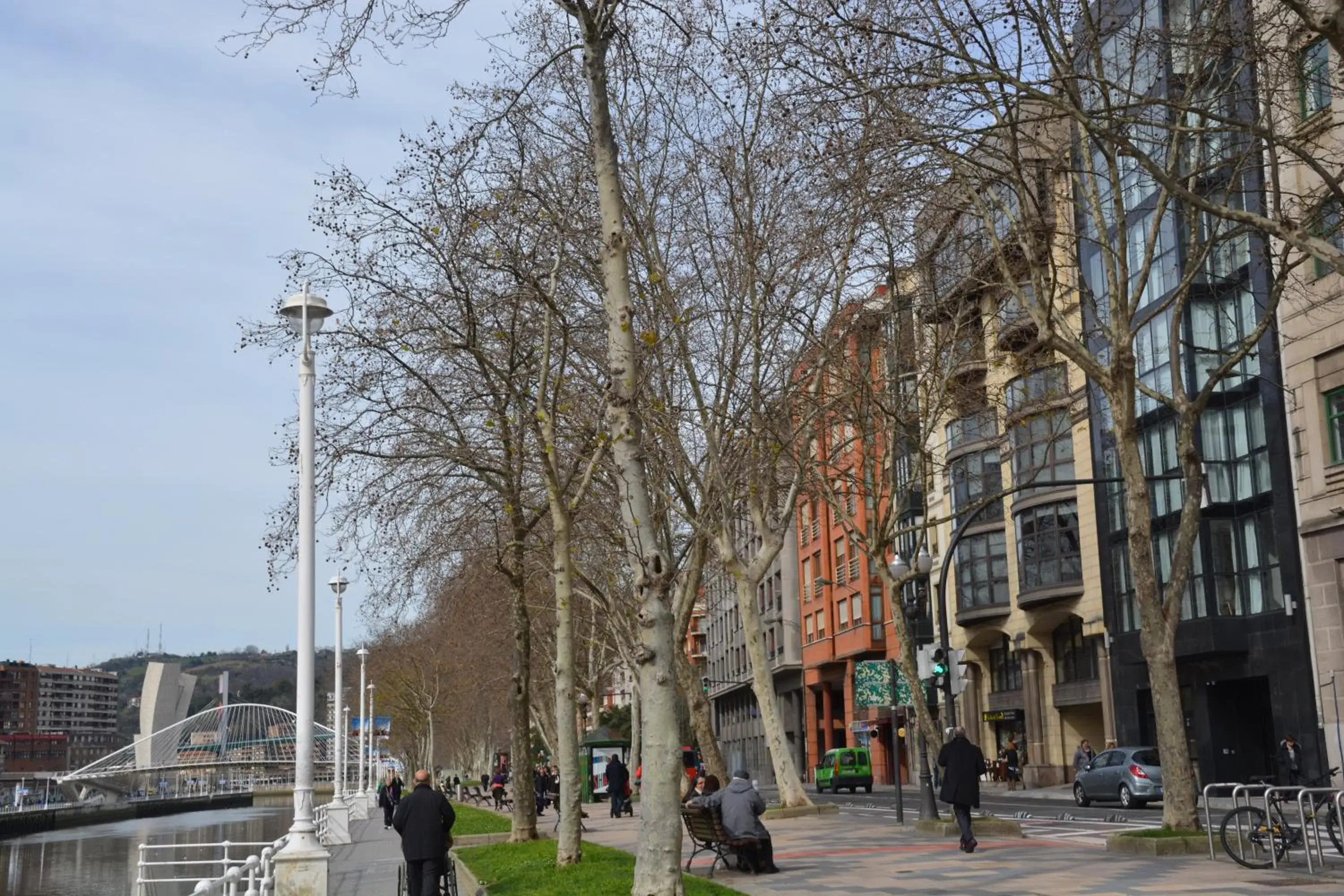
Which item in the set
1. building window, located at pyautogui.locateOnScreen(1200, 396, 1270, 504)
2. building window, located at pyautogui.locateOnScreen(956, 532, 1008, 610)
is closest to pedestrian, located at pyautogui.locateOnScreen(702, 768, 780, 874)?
building window, located at pyautogui.locateOnScreen(1200, 396, 1270, 504)

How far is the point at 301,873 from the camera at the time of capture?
1592 cm

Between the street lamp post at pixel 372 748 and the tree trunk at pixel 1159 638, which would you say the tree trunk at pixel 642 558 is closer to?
the tree trunk at pixel 1159 638

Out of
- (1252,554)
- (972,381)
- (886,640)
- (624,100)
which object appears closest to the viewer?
(624,100)

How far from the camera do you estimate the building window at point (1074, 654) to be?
4903 cm

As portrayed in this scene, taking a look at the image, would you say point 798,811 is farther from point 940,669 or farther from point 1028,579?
point 1028,579

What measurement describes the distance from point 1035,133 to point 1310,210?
3505 mm

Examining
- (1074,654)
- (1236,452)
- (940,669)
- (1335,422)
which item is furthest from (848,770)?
(940,669)

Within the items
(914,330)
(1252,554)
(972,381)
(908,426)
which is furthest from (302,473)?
(972,381)

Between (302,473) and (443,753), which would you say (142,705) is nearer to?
(443,753)

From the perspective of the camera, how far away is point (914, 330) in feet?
108

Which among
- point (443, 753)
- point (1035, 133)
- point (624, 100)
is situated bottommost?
point (443, 753)

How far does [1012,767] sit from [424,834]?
128ft

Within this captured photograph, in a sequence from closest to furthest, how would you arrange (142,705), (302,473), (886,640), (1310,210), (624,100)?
(1310,210) < (302,473) < (624,100) < (886,640) < (142,705)

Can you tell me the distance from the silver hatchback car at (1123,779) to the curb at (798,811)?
24.1ft
